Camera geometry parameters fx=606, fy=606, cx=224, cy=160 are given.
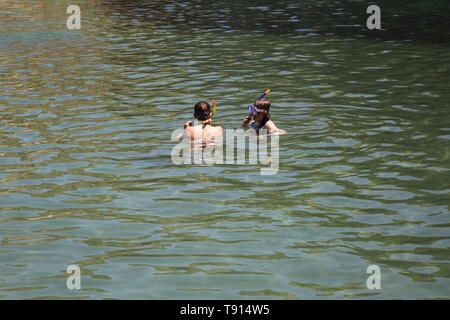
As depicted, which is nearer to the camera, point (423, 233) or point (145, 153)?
point (423, 233)

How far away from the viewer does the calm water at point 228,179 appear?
22.2ft

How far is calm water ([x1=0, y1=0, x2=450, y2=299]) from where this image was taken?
6.78m

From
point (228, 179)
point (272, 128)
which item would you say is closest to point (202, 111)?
point (272, 128)

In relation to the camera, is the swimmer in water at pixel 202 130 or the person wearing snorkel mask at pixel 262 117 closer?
the swimmer in water at pixel 202 130

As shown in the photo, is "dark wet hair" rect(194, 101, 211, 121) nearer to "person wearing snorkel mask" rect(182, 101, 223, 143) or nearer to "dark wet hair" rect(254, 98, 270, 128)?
"person wearing snorkel mask" rect(182, 101, 223, 143)

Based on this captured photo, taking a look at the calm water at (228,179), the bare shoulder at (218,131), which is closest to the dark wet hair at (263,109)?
the calm water at (228,179)

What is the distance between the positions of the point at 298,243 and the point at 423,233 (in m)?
1.61

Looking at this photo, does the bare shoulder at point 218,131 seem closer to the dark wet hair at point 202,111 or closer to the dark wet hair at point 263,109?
the dark wet hair at point 202,111

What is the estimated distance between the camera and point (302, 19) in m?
27.2

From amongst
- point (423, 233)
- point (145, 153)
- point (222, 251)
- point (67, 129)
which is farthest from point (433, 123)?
point (67, 129)
